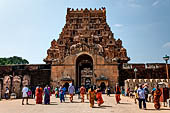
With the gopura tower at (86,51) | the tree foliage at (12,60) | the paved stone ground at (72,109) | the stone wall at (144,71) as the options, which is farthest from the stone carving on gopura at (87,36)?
the tree foliage at (12,60)

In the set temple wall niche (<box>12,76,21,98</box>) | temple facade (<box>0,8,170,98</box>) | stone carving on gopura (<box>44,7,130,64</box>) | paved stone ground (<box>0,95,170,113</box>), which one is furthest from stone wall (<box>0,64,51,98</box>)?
paved stone ground (<box>0,95,170,113</box>)

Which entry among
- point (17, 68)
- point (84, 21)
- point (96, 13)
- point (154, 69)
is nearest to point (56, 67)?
point (17, 68)

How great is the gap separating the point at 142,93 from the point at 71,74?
16.1 m

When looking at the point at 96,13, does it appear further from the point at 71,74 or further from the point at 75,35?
the point at 71,74

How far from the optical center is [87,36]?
37969 mm

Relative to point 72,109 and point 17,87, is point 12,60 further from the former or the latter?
point 72,109

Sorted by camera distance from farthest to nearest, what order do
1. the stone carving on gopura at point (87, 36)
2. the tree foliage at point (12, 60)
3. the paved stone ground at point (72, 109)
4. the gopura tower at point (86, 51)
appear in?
the tree foliage at point (12, 60) → the stone carving on gopura at point (87, 36) → the gopura tower at point (86, 51) → the paved stone ground at point (72, 109)

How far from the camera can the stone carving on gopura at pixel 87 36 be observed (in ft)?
121

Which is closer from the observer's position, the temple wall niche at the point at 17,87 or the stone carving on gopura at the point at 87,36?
the temple wall niche at the point at 17,87

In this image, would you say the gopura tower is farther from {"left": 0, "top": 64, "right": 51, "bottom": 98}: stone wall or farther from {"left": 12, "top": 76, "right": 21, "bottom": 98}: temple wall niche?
{"left": 12, "top": 76, "right": 21, "bottom": 98}: temple wall niche

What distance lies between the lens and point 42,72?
26.8 meters

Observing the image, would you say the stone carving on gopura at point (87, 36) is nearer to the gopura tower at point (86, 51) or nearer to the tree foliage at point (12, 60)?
the gopura tower at point (86, 51)

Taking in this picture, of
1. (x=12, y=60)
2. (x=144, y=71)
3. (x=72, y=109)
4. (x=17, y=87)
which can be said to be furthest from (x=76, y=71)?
(x=12, y=60)

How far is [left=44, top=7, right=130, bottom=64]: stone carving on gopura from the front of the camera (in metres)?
36.9
